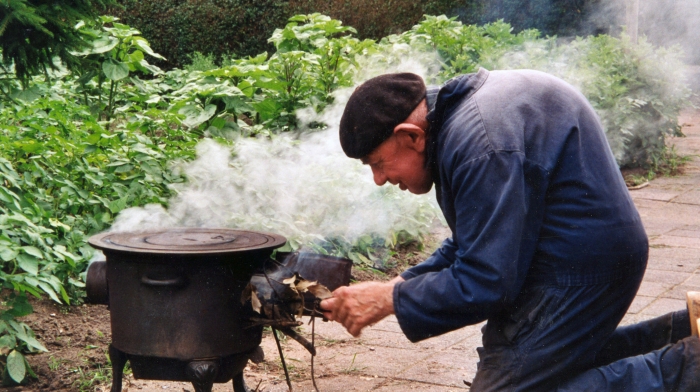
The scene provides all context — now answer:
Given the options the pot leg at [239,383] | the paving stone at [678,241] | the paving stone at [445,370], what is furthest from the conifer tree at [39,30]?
the paving stone at [678,241]

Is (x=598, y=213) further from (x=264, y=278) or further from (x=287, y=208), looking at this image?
(x=287, y=208)

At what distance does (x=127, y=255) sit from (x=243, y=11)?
1232 centimetres

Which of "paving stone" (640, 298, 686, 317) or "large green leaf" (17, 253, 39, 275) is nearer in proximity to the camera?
"large green leaf" (17, 253, 39, 275)

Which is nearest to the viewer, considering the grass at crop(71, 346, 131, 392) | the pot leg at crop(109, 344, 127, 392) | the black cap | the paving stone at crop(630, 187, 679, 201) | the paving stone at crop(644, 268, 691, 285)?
the black cap

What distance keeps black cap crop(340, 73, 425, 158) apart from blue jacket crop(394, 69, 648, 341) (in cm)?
9

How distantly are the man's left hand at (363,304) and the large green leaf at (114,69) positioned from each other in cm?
356

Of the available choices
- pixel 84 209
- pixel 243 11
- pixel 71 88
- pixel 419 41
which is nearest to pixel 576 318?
pixel 84 209

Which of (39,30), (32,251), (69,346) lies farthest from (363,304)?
(39,30)

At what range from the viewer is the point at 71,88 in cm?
717

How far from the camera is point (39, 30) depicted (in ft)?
12.7

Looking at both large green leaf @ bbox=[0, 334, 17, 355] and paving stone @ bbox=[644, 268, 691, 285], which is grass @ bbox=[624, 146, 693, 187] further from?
large green leaf @ bbox=[0, 334, 17, 355]

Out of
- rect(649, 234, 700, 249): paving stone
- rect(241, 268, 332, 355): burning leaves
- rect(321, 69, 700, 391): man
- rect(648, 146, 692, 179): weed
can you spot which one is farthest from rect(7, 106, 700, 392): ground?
rect(648, 146, 692, 179): weed

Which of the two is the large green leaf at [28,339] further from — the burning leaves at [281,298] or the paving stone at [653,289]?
the paving stone at [653,289]

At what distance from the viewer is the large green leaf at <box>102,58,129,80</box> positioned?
5675 millimetres
